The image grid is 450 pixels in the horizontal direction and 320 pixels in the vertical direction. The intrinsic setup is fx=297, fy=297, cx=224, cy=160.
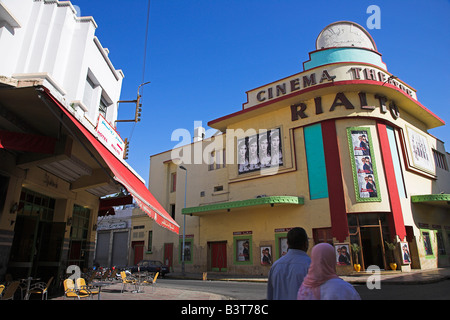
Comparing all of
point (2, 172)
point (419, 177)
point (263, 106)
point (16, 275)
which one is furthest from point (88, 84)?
point (419, 177)

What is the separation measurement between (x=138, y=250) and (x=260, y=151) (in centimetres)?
1800

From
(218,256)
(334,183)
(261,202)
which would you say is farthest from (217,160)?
(334,183)

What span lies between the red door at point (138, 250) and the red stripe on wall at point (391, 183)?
78.7 feet

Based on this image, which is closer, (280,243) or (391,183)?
(391,183)

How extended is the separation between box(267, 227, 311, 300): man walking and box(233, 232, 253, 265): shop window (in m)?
20.3

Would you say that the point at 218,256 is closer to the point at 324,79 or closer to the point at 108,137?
the point at 324,79

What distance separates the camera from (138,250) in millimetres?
32000

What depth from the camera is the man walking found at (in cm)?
304

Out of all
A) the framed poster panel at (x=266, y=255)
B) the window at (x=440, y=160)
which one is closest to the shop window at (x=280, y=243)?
the framed poster panel at (x=266, y=255)

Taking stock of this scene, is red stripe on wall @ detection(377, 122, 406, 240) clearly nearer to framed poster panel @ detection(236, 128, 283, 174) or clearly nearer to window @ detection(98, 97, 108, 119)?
framed poster panel @ detection(236, 128, 283, 174)

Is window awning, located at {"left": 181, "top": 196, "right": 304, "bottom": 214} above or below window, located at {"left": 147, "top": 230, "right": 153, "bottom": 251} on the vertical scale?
above

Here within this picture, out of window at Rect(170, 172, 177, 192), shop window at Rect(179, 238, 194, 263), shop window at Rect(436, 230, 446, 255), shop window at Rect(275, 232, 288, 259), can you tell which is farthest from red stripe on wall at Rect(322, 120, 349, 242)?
window at Rect(170, 172, 177, 192)

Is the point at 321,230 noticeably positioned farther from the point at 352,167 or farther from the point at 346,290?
the point at 346,290

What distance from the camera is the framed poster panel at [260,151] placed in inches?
908
